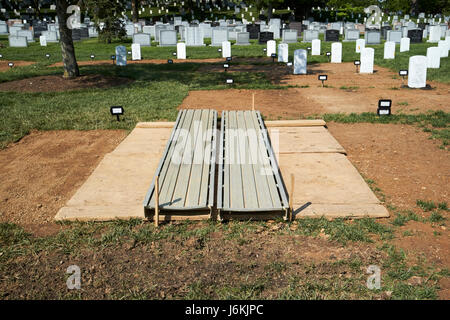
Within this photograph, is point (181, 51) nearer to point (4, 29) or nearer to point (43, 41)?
point (43, 41)

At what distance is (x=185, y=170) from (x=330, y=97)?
832 cm

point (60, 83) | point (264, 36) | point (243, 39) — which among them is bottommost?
point (60, 83)

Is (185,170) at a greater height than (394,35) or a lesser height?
lesser

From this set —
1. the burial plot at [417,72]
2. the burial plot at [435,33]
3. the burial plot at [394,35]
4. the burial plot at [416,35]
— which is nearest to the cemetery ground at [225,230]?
the burial plot at [417,72]

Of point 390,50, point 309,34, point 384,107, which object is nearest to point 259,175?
point 384,107

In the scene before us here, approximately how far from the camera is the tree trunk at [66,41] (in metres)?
15.0

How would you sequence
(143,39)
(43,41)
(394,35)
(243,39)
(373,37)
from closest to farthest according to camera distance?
(394,35) → (373,37) → (143,39) → (243,39) → (43,41)

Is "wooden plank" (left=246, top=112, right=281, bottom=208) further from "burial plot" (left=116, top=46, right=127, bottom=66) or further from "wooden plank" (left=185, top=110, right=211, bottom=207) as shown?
"burial plot" (left=116, top=46, right=127, bottom=66)

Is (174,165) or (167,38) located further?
(167,38)

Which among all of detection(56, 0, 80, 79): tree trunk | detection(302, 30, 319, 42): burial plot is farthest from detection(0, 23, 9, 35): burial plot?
detection(56, 0, 80, 79): tree trunk

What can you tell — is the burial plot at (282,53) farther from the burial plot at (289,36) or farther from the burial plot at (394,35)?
the burial plot at (394,35)

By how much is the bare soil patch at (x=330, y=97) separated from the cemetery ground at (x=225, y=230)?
0.10 meters

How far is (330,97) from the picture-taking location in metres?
13.4

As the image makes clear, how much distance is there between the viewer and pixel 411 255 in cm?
468
